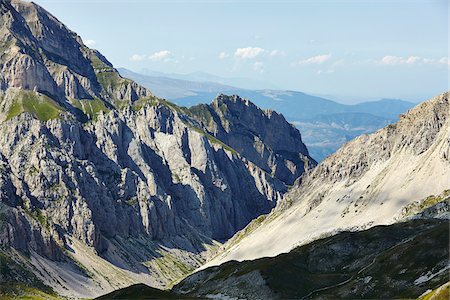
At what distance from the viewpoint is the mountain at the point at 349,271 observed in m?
121

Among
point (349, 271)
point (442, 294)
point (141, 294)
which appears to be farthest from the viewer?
point (349, 271)

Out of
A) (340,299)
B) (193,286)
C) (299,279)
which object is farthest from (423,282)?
(193,286)

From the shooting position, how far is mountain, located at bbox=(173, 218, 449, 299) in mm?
120625

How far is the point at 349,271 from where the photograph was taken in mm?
151000

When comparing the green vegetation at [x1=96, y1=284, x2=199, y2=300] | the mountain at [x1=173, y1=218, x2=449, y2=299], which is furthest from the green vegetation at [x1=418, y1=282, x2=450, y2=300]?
the green vegetation at [x1=96, y1=284, x2=199, y2=300]

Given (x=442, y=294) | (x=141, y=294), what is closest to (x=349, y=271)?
(x=141, y=294)

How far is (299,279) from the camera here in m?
144

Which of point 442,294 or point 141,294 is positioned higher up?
point 442,294

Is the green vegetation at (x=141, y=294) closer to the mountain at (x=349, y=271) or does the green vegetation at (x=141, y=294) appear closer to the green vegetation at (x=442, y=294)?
→ the mountain at (x=349, y=271)

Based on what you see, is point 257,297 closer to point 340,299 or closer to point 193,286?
point 340,299

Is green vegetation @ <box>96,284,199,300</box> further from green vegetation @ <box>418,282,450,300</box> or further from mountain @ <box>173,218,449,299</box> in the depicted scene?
green vegetation @ <box>418,282,450,300</box>

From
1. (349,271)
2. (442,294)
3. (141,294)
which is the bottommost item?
(349,271)

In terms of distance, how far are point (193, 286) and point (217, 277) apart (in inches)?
361

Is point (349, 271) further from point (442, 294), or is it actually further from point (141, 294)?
point (442, 294)
